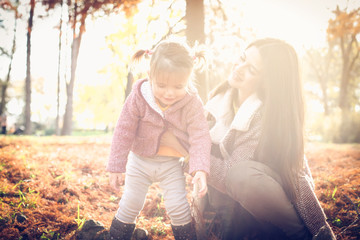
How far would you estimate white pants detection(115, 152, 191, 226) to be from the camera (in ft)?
6.79

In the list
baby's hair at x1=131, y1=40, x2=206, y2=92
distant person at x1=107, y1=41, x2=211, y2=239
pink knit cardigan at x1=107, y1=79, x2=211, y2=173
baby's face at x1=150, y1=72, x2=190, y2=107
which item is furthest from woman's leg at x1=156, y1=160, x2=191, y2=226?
baby's hair at x1=131, y1=40, x2=206, y2=92

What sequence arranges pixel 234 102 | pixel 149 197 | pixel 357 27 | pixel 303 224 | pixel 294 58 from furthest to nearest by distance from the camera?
pixel 357 27
pixel 149 197
pixel 234 102
pixel 294 58
pixel 303 224

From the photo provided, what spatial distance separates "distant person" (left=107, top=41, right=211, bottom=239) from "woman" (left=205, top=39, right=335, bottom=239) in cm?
25

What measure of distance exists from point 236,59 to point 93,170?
2780mm

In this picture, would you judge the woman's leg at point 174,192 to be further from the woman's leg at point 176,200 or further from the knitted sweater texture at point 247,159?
the knitted sweater texture at point 247,159

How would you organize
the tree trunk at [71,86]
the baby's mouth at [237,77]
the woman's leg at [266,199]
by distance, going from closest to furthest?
the woman's leg at [266,199], the baby's mouth at [237,77], the tree trunk at [71,86]

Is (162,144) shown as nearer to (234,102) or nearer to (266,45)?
(234,102)

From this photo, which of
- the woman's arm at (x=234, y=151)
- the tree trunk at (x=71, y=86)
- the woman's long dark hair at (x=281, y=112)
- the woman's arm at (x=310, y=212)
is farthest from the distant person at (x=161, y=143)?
the tree trunk at (x=71, y=86)

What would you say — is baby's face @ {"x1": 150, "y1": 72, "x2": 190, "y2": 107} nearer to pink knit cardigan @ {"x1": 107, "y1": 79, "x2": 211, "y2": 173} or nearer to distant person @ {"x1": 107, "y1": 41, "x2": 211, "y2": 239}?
distant person @ {"x1": 107, "y1": 41, "x2": 211, "y2": 239}

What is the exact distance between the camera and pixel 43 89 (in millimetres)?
36031

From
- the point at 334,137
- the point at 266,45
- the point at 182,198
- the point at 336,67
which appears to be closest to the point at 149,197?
the point at 182,198

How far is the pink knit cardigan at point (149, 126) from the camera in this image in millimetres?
2137

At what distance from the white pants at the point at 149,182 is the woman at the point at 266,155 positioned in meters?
0.30

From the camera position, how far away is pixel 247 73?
229 centimetres
